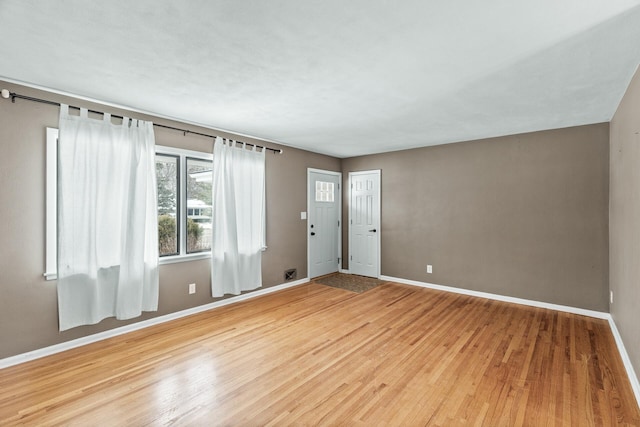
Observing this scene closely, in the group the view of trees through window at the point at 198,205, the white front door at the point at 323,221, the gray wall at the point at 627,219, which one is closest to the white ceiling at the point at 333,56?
the gray wall at the point at 627,219

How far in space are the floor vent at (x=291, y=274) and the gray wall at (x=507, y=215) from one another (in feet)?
5.56

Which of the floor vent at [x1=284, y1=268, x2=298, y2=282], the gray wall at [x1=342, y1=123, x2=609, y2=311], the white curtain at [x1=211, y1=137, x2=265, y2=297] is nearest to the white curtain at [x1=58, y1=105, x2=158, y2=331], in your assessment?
the white curtain at [x1=211, y1=137, x2=265, y2=297]

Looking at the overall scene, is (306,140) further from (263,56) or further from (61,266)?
(61,266)

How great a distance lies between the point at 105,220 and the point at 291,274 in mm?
2977

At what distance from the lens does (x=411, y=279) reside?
5.49 metres

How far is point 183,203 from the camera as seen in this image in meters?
3.91

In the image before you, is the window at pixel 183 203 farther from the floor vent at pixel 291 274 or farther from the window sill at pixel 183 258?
the floor vent at pixel 291 274

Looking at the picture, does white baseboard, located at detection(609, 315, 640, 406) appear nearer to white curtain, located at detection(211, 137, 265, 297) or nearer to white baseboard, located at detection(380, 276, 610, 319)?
white baseboard, located at detection(380, 276, 610, 319)

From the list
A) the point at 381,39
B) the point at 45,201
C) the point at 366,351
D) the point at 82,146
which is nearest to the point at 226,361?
the point at 366,351

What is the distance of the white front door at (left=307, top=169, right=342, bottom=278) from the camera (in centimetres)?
578

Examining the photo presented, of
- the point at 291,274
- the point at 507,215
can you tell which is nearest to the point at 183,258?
the point at 291,274

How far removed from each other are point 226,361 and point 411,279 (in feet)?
12.2

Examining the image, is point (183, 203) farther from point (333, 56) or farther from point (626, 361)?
point (626, 361)

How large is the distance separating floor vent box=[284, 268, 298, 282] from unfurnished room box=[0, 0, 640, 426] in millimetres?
36
